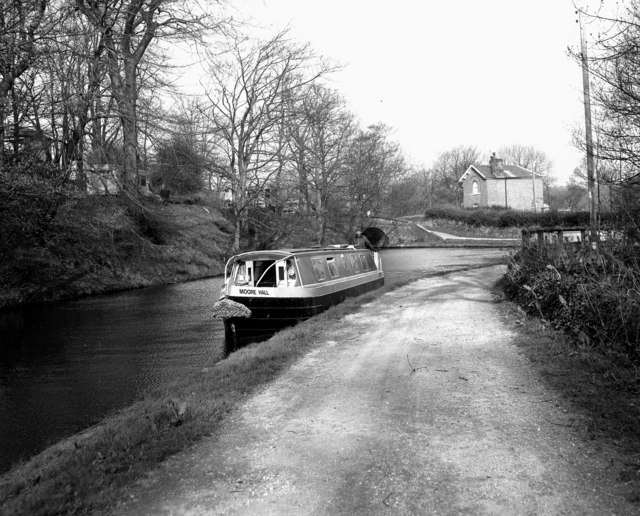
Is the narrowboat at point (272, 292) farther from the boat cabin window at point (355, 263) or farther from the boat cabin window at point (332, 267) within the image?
the boat cabin window at point (355, 263)

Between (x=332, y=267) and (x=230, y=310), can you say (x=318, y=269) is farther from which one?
(x=230, y=310)

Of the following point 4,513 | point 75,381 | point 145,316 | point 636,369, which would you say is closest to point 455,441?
point 636,369

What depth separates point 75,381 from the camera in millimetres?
9711

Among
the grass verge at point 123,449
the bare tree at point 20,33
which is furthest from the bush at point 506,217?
the grass verge at point 123,449

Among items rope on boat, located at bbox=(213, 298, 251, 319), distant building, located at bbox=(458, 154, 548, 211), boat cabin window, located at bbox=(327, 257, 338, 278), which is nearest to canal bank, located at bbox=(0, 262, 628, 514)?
rope on boat, located at bbox=(213, 298, 251, 319)

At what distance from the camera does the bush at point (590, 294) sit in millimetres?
6828

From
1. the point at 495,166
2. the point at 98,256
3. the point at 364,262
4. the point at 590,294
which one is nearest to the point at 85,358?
the point at 590,294

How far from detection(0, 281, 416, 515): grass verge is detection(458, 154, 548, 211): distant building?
68785 mm

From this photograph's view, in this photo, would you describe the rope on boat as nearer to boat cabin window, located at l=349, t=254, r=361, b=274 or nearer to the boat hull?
the boat hull

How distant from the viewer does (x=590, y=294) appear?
25.5ft

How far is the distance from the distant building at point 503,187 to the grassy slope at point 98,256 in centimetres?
5058

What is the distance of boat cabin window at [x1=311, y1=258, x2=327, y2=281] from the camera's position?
15.0 metres

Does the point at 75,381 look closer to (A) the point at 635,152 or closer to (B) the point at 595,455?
(B) the point at 595,455

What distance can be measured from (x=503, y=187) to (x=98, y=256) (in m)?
60.1
